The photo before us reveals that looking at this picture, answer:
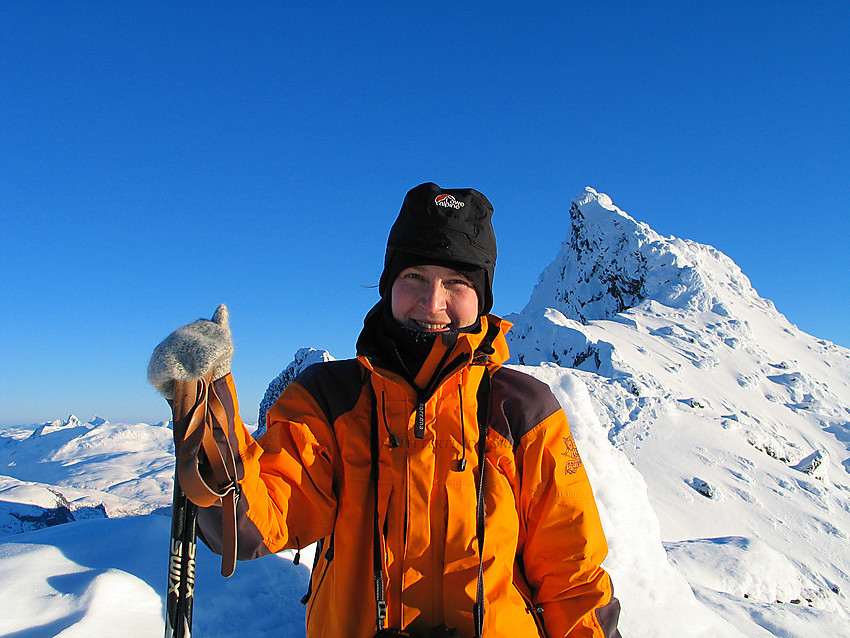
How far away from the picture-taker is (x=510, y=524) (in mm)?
1918

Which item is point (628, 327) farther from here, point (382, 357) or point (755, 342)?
point (382, 357)

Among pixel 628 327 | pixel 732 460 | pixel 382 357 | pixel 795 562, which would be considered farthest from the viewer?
pixel 628 327

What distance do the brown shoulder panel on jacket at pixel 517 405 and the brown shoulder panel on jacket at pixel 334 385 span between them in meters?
0.59

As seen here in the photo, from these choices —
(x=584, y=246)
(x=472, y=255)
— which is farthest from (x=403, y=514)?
(x=584, y=246)

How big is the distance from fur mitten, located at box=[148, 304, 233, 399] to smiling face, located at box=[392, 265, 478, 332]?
0.79 m

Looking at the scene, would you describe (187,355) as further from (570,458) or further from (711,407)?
(711,407)

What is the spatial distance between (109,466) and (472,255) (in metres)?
88.7

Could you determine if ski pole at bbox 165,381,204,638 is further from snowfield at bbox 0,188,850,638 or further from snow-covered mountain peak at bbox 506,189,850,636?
snow-covered mountain peak at bbox 506,189,850,636

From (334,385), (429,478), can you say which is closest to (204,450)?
(334,385)

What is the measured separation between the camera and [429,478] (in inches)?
72.3

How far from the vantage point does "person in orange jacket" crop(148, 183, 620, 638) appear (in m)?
1.78

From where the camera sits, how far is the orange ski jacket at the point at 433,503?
179cm

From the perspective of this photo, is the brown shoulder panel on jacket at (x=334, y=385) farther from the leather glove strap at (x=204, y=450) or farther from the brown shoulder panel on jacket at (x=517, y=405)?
the brown shoulder panel on jacket at (x=517, y=405)

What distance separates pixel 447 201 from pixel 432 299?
1.47ft
